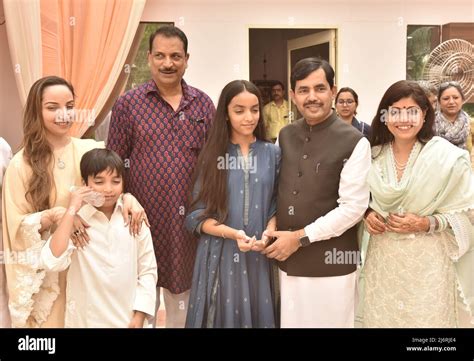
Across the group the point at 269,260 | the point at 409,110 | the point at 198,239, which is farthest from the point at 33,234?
the point at 409,110

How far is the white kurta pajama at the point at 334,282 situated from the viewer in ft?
6.67

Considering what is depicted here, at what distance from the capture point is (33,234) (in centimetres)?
206

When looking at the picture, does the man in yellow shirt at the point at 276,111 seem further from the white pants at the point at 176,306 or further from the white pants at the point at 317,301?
the white pants at the point at 176,306

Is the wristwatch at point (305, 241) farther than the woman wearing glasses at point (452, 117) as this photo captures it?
No

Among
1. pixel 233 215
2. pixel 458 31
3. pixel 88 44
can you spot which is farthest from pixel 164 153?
pixel 458 31

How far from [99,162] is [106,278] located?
476 millimetres

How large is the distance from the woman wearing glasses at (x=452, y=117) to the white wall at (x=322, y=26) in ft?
0.95

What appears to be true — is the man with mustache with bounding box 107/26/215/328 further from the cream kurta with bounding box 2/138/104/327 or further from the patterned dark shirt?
the cream kurta with bounding box 2/138/104/327

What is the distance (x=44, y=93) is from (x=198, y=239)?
2.97 ft

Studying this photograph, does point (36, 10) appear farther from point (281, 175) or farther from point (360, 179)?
point (360, 179)

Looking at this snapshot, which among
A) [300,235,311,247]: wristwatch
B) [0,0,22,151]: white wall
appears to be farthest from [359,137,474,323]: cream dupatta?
[0,0,22,151]: white wall

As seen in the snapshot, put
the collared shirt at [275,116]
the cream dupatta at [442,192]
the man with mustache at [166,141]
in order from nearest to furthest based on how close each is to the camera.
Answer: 1. the cream dupatta at [442,192]
2. the man with mustache at [166,141]
3. the collared shirt at [275,116]

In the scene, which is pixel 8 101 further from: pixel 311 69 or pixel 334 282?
pixel 334 282

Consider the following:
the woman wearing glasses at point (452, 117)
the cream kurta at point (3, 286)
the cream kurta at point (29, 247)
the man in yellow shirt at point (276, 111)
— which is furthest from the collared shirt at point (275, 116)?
the cream kurta at point (3, 286)
